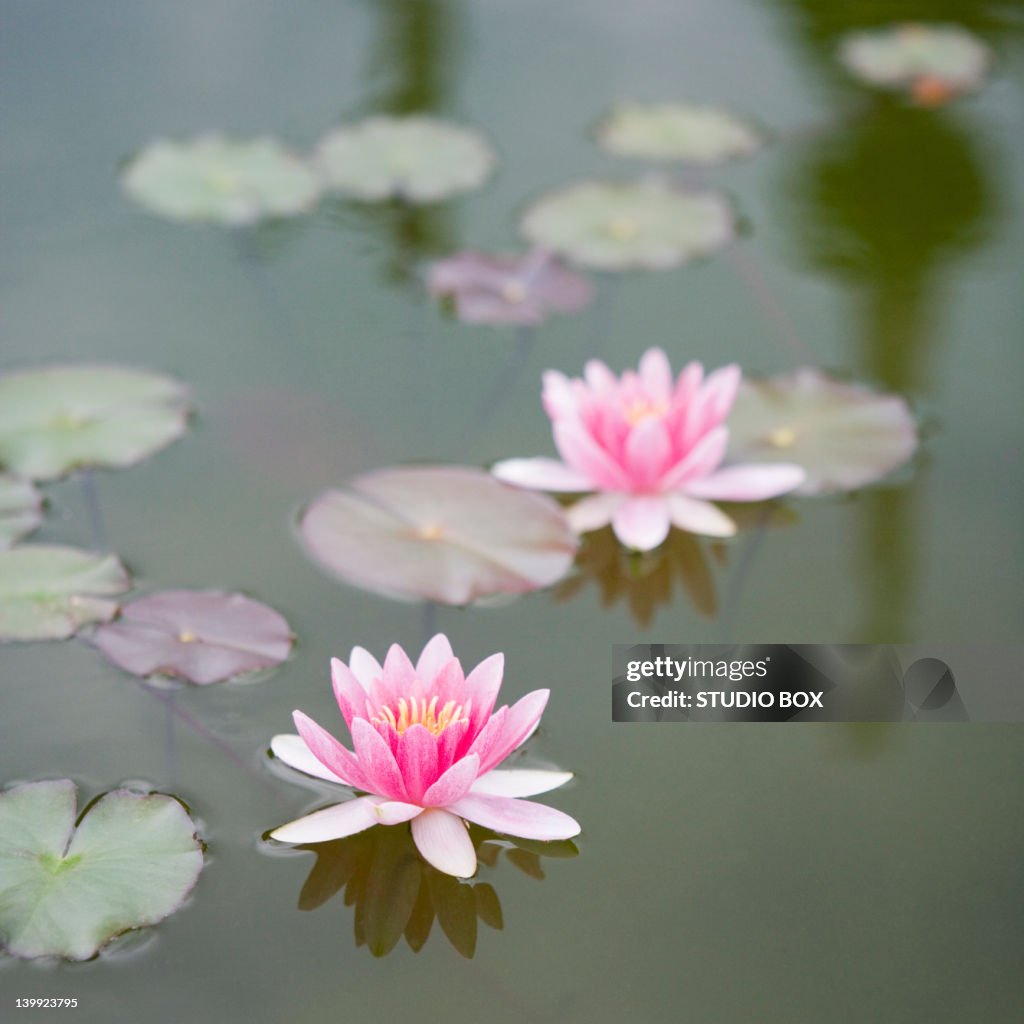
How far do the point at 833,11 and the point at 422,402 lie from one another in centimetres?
199

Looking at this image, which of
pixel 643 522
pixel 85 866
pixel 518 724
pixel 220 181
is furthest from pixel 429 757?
pixel 220 181

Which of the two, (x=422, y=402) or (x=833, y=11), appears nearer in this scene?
(x=422, y=402)

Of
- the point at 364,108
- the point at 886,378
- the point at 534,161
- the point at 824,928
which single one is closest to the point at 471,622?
the point at 824,928

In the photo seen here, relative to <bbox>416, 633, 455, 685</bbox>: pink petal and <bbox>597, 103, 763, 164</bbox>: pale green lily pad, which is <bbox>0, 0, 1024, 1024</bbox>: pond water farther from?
<bbox>416, 633, 455, 685</bbox>: pink petal

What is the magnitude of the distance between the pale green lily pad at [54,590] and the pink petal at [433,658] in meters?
0.46

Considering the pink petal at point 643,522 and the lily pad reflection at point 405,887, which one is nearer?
the lily pad reflection at point 405,887

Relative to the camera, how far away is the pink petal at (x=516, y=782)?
1.41 m

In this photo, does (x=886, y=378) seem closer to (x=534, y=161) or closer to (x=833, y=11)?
(x=534, y=161)

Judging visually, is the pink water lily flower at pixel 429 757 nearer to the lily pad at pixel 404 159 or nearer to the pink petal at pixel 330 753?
the pink petal at pixel 330 753

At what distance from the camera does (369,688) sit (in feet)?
4.63

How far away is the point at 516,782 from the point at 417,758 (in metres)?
0.16

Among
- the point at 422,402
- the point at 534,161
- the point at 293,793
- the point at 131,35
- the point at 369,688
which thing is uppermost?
the point at 131,35

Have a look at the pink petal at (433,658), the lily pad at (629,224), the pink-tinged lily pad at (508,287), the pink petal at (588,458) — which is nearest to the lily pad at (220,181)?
the pink-tinged lily pad at (508,287)

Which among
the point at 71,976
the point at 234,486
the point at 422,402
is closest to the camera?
the point at 71,976
